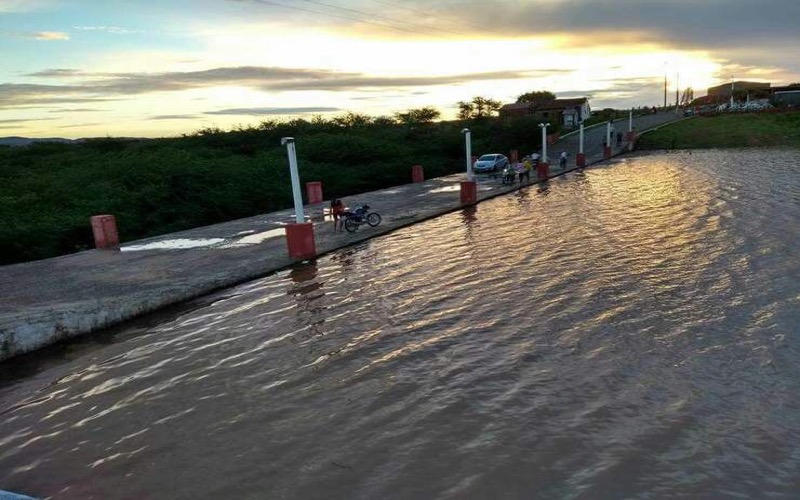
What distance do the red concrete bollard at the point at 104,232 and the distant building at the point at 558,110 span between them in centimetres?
6779

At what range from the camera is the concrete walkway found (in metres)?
10.1

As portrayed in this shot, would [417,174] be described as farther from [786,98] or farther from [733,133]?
[786,98]

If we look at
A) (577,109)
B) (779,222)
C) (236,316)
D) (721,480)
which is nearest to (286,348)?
(236,316)

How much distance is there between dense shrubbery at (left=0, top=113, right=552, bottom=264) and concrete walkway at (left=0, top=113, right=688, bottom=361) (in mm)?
3196

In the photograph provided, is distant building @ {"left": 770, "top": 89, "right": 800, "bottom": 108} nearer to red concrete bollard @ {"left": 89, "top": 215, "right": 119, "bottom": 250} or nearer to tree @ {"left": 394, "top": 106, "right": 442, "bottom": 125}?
tree @ {"left": 394, "top": 106, "right": 442, "bottom": 125}

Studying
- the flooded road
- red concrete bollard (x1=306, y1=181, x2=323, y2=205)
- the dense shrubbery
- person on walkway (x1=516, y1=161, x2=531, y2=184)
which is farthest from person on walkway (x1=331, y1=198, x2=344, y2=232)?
person on walkway (x1=516, y1=161, x2=531, y2=184)

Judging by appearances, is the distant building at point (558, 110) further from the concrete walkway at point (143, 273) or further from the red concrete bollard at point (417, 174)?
the concrete walkway at point (143, 273)

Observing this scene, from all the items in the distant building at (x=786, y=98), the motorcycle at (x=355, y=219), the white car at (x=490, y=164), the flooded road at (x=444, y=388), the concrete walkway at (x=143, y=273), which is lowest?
the flooded road at (x=444, y=388)

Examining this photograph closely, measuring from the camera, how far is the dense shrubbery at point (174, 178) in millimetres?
21984

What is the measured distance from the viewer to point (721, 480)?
5137 millimetres

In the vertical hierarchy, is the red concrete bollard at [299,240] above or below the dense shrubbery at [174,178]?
below

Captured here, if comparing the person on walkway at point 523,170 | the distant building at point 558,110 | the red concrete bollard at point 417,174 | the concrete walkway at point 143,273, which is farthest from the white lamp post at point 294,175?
the distant building at point 558,110

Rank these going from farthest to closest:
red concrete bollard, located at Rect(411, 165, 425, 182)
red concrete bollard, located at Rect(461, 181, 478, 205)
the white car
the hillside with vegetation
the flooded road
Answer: the hillside with vegetation < the white car < red concrete bollard, located at Rect(411, 165, 425, 182) < red concrete bollard, located at Rect(461, 181, 478, 205) < the flooded road

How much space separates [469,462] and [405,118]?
6658cm
